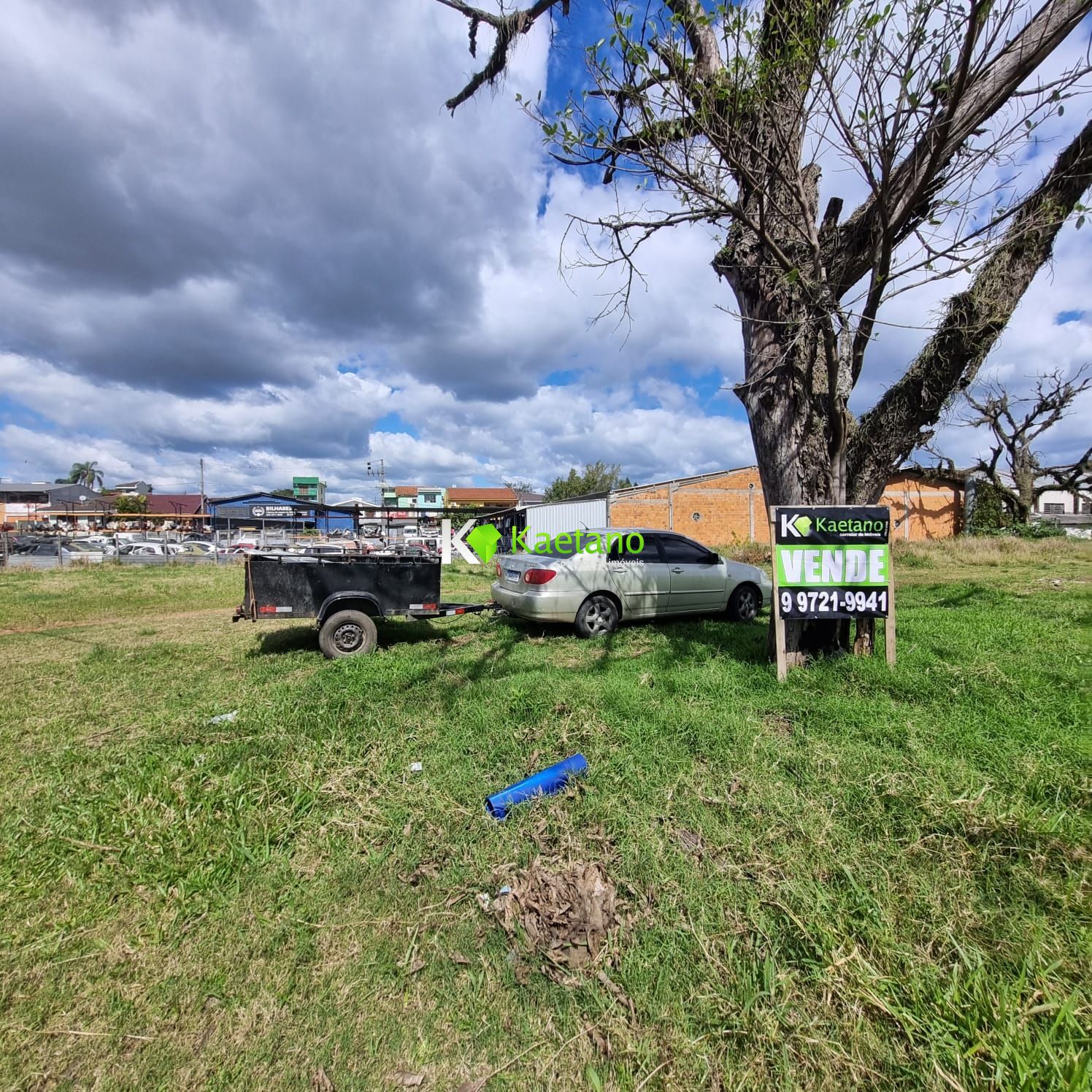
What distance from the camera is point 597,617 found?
680 centimetres

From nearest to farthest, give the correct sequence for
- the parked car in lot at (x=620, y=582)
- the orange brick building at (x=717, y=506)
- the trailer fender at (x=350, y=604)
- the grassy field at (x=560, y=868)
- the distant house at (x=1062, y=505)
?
the grassy field at (x=560, y=868), the trailer fender at (x=350, y=604), the parked car in lot at (x=620, y=582), the orange brick building at (x=717, y=506), the distant house at (x=1062, y=505)

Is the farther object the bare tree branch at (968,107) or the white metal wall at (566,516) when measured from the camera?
the white metal wall at (566,516)

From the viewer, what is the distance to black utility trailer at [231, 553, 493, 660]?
233 inches

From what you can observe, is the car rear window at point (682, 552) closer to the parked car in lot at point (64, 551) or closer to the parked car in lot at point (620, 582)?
the parked car in lot at point (620, 582)

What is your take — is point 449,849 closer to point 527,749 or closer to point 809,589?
point 527,749

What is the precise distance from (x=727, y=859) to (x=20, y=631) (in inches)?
434

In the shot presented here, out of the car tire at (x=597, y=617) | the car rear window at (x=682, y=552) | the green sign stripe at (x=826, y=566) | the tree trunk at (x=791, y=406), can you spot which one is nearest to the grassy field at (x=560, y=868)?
the tree trunk at (x=791, y=406)

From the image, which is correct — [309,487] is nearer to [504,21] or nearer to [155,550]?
[155,550]

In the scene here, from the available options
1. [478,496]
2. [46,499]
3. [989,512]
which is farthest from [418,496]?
[989,512]

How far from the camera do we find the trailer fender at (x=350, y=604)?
6074mm

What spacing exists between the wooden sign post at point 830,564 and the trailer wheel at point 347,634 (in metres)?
4.40

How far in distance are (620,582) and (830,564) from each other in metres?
2.78

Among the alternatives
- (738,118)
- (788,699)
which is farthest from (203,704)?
(738,118)

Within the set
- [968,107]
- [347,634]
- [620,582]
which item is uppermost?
[968,107]
